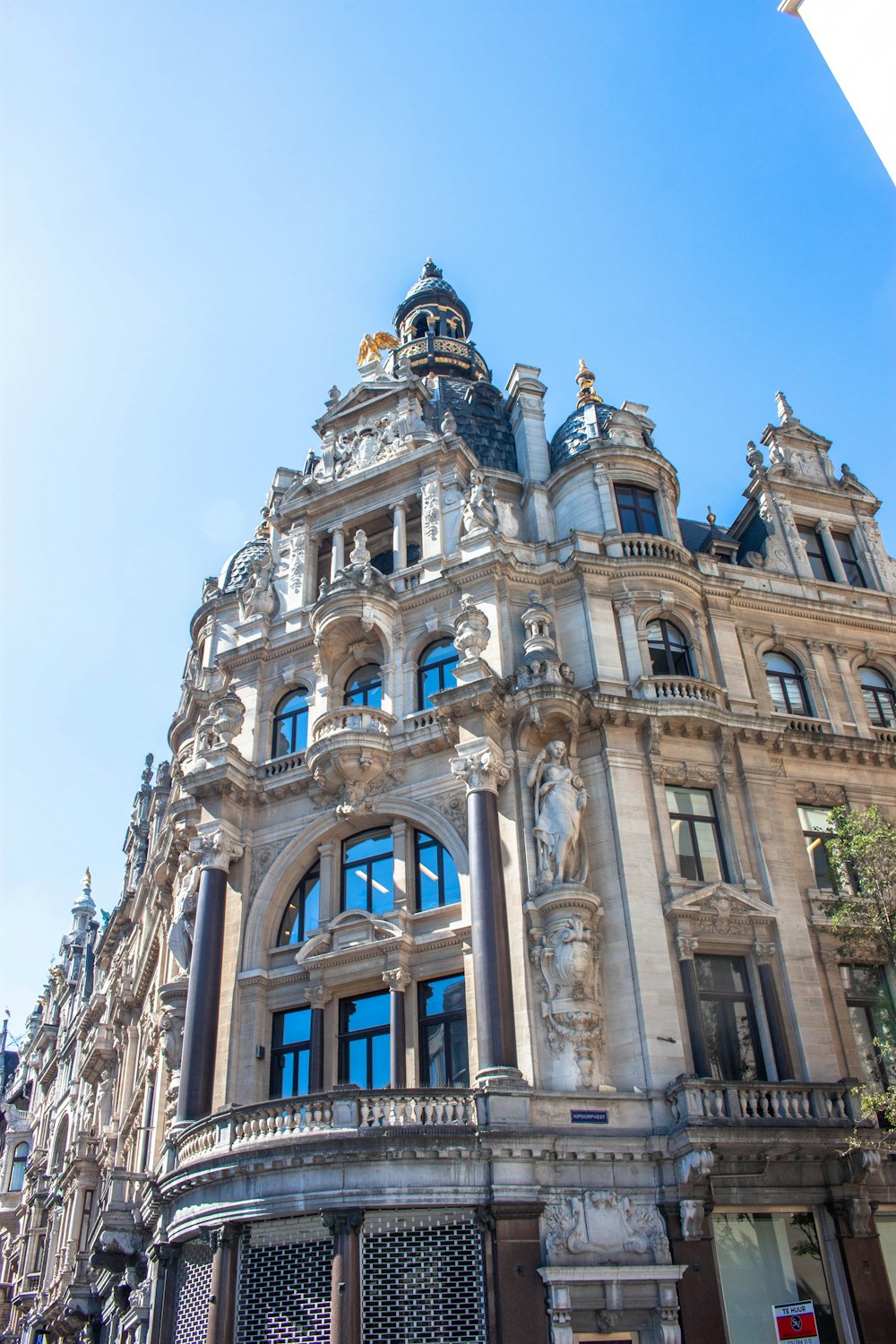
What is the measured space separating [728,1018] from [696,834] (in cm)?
443

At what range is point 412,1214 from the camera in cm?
2145

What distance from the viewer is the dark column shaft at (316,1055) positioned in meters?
26.0

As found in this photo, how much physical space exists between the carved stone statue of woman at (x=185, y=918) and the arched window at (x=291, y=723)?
4.00 meters

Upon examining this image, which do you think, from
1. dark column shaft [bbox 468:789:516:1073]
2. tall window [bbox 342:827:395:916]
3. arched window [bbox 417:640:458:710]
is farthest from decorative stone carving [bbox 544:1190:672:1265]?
arched window [bbox 417:640:458:710]

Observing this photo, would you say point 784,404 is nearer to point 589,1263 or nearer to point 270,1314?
point 589,1263

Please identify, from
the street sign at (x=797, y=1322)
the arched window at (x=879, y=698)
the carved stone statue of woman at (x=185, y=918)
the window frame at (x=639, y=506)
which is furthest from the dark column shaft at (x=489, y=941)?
the arched window at (x=879, y=698)

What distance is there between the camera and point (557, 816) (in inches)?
1022

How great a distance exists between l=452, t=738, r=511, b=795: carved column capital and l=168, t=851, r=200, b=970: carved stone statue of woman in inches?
314

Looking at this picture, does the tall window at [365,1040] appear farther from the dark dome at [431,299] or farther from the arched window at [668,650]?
the dark dome at [431,299]

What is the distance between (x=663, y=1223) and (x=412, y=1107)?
531 cm

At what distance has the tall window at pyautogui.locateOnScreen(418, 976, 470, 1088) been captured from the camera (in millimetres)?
24797

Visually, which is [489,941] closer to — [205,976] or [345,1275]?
[345,1275]

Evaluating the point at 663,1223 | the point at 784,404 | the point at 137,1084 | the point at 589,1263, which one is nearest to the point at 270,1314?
the point at 589,1263

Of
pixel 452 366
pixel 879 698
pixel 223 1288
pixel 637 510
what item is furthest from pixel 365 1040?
pixel 452 366
